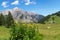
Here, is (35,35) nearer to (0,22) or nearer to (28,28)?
(28,28)

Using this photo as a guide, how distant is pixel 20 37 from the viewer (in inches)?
782

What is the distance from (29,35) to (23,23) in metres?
Result: 1.44

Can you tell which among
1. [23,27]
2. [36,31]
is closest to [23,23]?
[23,27]

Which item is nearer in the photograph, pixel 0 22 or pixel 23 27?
pixel 23 27

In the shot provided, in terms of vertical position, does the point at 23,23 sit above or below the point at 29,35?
above

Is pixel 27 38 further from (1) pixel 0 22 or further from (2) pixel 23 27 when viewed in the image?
(1) pixel 0 22

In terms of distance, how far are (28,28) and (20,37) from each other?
4.29ft

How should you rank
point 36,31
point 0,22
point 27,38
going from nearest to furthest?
point 27,38, point 36,31, point 0,22

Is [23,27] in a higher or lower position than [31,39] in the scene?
higher

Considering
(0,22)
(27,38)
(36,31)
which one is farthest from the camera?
(0,22)

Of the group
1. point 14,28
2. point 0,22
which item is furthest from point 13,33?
point 0,22

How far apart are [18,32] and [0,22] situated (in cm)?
10130

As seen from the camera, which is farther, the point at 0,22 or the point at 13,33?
the point at 0,22

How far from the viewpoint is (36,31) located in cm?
2081
